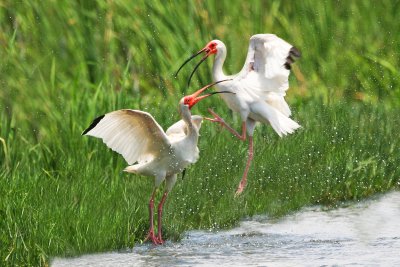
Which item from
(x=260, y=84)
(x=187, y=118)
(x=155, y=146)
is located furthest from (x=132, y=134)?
(x=260, y=84)

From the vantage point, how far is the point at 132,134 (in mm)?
7676

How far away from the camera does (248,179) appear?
8680 mm

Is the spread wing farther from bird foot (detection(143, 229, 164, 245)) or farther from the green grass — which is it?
bird foot (detection(143, 229, 164, 245))

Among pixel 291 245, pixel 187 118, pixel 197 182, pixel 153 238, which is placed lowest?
pixel 291 245

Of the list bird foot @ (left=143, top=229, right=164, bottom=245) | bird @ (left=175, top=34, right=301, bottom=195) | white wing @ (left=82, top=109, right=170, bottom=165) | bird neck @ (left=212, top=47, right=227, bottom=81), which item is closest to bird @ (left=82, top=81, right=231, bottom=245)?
white wing @ (left=82, top=109, right=170, bottom=165)

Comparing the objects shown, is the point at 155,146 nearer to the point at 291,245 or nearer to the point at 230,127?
the point at 291,245

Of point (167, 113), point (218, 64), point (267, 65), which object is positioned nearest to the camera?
point (267, 65)

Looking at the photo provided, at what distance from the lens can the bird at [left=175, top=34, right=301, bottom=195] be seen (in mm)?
9328

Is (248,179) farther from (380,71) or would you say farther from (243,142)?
(380,71)

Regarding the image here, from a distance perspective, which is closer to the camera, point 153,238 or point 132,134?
point 153,238

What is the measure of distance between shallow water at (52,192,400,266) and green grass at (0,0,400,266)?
0.48 feet

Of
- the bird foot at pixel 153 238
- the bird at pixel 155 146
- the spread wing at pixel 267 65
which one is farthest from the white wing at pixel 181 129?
the spread wing at pixel 267 65

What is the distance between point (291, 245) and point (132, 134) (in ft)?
4.00

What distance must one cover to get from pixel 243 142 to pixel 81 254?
3.38m
